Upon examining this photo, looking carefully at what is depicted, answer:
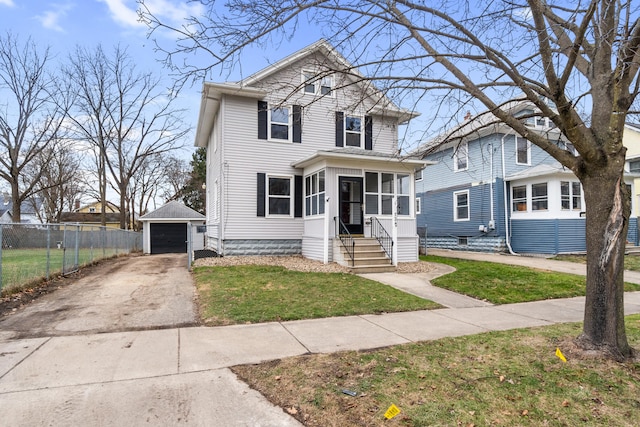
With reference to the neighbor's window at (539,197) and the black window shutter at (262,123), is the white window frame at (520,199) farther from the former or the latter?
the black window shutter at (262,123)

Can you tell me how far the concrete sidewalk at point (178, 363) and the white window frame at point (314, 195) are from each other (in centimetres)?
671

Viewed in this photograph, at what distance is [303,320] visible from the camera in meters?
5.78

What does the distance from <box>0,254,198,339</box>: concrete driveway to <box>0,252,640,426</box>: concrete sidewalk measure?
432mm

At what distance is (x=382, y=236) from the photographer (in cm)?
1273

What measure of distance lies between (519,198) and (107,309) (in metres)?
17.4

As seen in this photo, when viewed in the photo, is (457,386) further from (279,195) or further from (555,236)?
(555,236)

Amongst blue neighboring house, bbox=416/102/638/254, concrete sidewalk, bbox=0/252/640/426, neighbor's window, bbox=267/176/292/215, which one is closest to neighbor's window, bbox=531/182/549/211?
blue neighboring house, bbox=416/102/638/254

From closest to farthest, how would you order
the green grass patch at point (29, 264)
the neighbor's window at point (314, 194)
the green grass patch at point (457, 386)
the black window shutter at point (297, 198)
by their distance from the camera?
the green grass patch at point (457, 386)
the green grass patch at point (29, 264)
the neighbor's window at point (314, 194)
the black window shutter at point (297, 198)

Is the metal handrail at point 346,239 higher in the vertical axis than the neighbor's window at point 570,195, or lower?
lower

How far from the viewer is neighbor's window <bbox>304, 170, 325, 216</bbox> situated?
1267 centimetres

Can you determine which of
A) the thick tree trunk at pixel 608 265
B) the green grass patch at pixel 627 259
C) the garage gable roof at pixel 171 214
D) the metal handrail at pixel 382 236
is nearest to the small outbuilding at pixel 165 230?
the garage gable roof at pixel 171 214

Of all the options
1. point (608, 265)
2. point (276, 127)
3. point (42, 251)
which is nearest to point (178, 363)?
point (608, 265)

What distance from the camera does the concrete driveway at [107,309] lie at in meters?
5.29

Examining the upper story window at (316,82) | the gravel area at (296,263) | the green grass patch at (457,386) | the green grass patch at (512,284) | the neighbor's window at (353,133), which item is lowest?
the green grass patch at (512,284)
